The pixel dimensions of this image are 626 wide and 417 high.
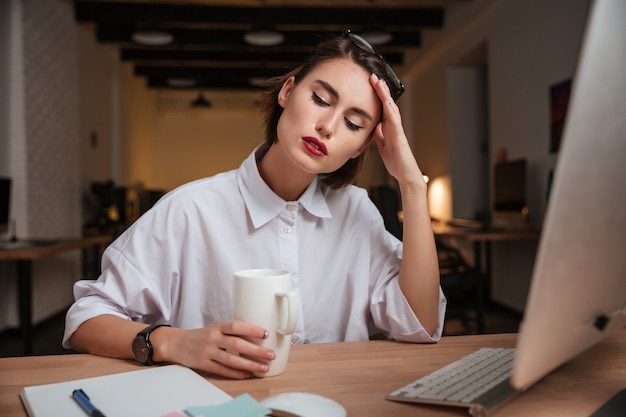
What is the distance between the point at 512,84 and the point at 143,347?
490 centimetres

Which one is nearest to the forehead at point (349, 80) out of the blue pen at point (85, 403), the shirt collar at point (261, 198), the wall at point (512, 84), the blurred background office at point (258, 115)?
the shirt collar at point (261, 198)

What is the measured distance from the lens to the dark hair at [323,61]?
1.13 meters

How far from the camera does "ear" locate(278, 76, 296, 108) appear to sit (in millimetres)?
1193

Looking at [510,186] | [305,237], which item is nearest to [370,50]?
[305,237]

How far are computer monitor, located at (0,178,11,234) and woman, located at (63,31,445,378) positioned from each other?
3082mm

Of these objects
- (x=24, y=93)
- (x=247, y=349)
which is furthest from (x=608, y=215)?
(x=24, y=93)

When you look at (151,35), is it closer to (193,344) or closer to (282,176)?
(282,176)

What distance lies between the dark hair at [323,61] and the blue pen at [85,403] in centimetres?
75

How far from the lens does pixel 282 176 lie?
1.24 metres

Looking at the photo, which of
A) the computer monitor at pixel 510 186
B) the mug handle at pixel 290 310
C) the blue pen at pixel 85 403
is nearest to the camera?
the blue pen at pixel 85 403

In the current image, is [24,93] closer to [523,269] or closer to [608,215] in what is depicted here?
[523,269]

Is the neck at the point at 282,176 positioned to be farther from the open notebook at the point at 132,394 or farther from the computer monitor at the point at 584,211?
the computer monitor at the point at 584,211

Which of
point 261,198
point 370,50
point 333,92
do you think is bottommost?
point 261,198

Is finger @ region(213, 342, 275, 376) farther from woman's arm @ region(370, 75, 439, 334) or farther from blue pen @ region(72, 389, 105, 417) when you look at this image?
woman's arm @ region(370, 75, 439, 334)
